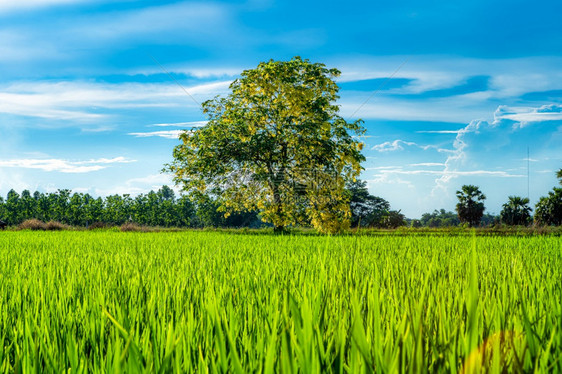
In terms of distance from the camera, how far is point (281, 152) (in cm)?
1933

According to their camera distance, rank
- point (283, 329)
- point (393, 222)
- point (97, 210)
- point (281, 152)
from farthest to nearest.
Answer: point (97, 210) → point (393, 222) → point (281, 152) → point (283, 329)

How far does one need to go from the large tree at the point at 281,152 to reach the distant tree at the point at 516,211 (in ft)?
156

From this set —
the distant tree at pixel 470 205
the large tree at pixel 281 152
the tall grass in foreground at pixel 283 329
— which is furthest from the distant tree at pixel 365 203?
the tall grass in foreground at pixel 283 329

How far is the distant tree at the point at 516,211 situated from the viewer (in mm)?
55812

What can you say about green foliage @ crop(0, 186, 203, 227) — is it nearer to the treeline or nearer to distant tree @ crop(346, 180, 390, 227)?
the treeline

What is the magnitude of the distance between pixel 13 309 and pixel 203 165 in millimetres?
16341

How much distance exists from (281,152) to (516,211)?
51572mm

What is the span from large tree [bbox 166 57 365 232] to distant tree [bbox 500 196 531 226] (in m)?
47.4

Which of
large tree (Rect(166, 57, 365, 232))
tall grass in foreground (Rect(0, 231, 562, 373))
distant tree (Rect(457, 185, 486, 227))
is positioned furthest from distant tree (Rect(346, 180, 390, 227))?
tall grass in foreground (Rect(0, 231, 562, 373))

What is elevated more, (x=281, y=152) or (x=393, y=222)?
(x=281, y=152)

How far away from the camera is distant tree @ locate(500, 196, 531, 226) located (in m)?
55.8

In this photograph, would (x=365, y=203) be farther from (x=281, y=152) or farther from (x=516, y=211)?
(x=281, y=152)

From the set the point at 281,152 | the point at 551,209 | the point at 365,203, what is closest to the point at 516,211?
the point at 551,209

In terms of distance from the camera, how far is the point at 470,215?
5553 centimetres
